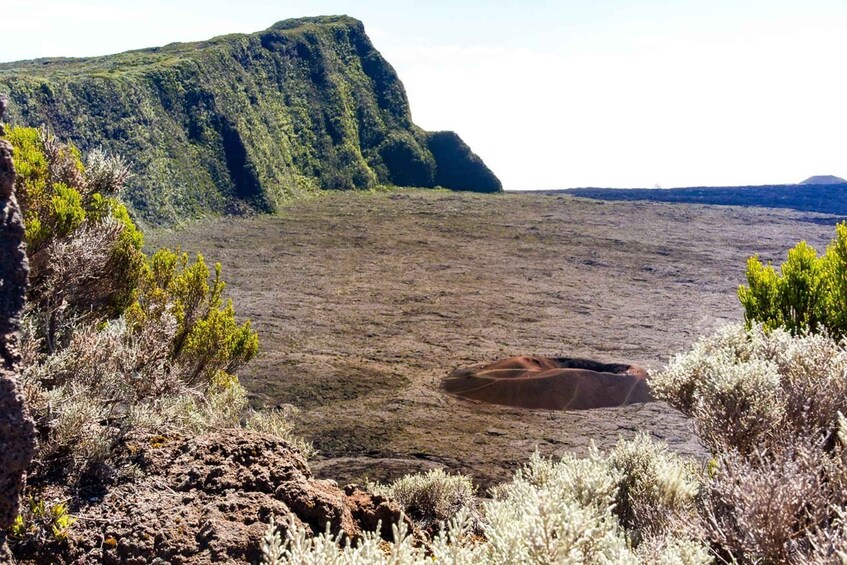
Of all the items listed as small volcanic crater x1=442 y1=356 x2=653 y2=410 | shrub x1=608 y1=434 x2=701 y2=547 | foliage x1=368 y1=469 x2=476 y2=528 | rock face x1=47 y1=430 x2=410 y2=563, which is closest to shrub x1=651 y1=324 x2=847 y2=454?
shrub x1=608 y1=434 x2=701 y2=547

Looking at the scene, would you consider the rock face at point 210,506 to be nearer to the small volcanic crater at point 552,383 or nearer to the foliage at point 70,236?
the foliage at point 70,236

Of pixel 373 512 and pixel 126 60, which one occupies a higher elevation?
pixel 126 60

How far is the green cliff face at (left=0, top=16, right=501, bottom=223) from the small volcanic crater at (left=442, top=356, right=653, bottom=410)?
64.4ft

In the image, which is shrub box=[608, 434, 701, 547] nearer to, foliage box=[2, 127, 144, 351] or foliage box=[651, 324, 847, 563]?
foliage box=[651, 324, 847, 563]

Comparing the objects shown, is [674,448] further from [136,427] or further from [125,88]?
[125,88]

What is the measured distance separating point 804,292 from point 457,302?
13.6 m

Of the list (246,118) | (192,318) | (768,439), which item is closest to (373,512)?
(768,439)

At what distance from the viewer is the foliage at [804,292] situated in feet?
30.3

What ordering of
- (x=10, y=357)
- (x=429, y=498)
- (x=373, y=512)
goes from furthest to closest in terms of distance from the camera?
1. (x=429, y=498)
2. (x=373, y=512)
3. (x=10, y=357)

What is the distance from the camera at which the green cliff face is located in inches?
1278

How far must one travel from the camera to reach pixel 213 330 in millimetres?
9242

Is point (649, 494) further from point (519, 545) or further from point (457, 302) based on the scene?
point (457, 302)

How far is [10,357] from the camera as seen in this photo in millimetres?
3361

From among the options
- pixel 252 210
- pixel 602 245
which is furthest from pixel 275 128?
pixel 602 245
